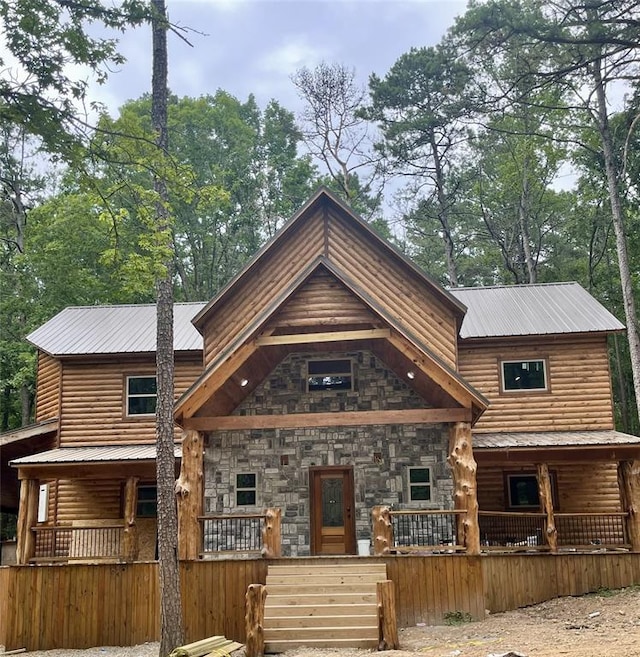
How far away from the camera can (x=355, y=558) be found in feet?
44.7

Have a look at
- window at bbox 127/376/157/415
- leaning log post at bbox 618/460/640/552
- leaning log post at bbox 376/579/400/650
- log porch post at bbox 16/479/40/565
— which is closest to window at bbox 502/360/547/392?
leaning log post at bbox 618/460/640/552

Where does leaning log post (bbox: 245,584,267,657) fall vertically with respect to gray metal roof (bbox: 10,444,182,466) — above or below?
below

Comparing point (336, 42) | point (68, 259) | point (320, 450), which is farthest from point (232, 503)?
point (336, 42)

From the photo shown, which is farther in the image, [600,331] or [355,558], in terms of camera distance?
[600,331]

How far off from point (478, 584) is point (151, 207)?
8628mm

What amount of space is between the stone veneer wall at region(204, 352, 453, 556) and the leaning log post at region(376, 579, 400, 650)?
12.8 ft

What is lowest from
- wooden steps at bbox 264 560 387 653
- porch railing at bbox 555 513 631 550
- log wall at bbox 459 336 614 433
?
wooden steps at bbox 264 560 387 653

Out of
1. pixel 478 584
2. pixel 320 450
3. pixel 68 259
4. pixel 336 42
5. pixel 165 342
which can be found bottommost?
pixel 478 584

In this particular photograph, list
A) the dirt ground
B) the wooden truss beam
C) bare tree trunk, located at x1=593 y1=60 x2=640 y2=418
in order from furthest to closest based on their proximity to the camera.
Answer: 1. bare tree trunk, located at x1=593 y1=60 x2=640 y2=418
2. the wooden truss beam
3. the dirt ground

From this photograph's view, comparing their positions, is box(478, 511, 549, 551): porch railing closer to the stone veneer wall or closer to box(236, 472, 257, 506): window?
the stone veneer wall

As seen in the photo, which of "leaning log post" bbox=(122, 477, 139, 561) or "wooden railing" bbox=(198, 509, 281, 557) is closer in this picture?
"wooden railing" bbox=(198, 509, 281, 557)

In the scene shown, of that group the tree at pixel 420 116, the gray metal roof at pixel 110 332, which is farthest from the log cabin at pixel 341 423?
the tree at pixel 420 116

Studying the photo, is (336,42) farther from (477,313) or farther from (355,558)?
(355,558)

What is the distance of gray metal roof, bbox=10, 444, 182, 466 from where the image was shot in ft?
54.7
